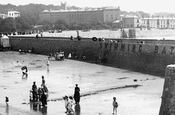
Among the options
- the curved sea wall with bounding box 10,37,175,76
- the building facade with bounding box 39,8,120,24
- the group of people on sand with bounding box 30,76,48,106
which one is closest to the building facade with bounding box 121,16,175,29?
the building facade with bounding box 39,8,120,24

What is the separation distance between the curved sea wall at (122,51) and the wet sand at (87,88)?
1.33 meters

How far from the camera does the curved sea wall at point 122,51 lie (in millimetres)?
28281

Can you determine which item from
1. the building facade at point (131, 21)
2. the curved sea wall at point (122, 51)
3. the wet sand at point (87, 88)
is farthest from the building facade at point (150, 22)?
the wet sand at point (87, 88)

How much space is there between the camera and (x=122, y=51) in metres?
33.6

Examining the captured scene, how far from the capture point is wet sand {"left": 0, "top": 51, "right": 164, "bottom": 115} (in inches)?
640

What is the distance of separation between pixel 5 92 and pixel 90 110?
22.3 ft

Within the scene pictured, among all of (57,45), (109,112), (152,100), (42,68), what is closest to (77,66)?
(42,68)

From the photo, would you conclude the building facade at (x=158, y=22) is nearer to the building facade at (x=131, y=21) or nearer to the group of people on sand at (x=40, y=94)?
the building facade at (x=131, y=21)

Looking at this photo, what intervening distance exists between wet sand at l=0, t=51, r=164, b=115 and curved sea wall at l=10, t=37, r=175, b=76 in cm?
133

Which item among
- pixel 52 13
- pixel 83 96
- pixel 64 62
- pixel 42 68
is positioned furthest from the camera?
pixel 52 13

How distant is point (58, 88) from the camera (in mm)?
22609

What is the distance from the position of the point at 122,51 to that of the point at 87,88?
38.0 ft

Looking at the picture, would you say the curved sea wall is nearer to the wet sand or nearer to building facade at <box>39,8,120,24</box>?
the wet sand

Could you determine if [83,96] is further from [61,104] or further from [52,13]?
[52,13]
